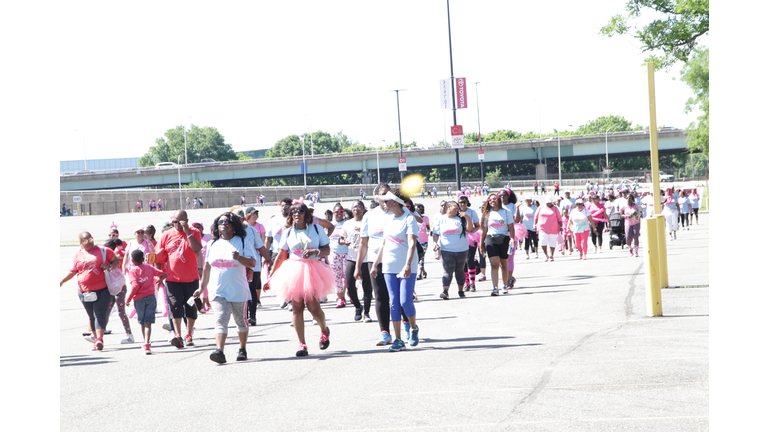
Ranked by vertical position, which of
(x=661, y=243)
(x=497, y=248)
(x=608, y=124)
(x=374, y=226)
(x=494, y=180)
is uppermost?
(x=608, y=124)

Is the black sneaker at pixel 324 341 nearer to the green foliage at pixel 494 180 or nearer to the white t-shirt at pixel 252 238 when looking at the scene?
the white t-shirt at pixel 252 238

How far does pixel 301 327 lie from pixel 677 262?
436 inches

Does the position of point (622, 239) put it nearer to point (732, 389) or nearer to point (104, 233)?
point (732, 389)

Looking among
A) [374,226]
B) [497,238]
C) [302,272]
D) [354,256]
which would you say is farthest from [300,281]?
[497,238]

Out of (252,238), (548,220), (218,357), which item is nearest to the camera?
(218,357)

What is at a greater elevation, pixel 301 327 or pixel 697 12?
pixel 697 12

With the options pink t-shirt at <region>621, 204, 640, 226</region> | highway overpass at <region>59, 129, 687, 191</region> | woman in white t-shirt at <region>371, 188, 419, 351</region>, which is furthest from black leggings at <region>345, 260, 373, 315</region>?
highway overpass at <region>59, 129, 687, 191</region>

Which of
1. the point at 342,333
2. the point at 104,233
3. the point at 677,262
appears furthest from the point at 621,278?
the point at 104,233

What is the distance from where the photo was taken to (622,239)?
827 inches

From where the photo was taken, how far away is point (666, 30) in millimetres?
16391

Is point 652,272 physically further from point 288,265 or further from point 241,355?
point 241,355

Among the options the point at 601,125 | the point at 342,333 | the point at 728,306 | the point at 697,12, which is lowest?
the point at 342,333

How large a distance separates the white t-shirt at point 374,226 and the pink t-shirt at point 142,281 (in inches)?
110

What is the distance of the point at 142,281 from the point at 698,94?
49.6 m
